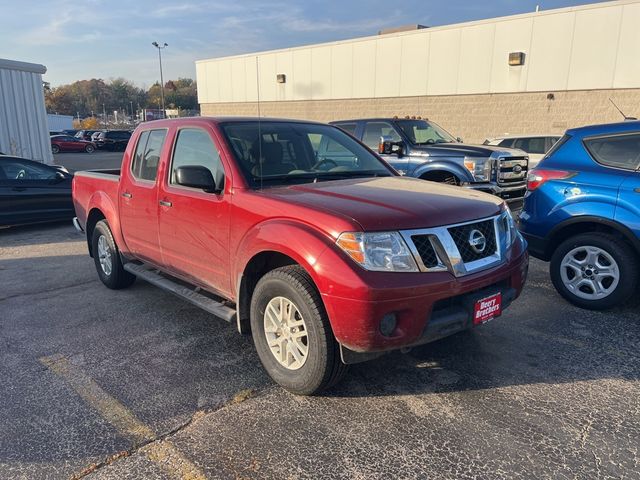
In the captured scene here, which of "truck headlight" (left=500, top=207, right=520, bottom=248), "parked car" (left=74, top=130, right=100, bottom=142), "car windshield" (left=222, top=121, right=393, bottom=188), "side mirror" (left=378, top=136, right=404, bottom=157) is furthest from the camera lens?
"parked car" (left=74, top=130, right=100, bottom=142)

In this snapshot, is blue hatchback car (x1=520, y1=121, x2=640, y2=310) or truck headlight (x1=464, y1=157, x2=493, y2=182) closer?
blue hatchback car (x1=520, y1=121, x2=640, y2=310)

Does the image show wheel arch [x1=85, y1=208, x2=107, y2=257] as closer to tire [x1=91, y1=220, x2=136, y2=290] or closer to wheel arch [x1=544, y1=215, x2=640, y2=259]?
tire [x1=91, y1=220, x2=136, y2=290]

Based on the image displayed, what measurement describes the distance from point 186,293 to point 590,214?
12.5 feet

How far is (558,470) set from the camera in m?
2.55

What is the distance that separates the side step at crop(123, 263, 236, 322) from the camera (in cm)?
371

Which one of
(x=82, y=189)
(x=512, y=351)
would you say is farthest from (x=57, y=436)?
(x=82, y=189)

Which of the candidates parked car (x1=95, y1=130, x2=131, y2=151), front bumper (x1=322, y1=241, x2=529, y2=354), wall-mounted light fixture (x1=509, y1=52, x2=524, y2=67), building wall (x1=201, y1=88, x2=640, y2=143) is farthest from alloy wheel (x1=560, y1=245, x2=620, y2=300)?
parked car (x1=95, y1=130, x2=131, y2=151)

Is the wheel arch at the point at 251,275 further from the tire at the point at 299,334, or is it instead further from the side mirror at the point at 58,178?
the side mirror at the point at 58,178

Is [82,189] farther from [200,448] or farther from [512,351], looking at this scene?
[512,351]

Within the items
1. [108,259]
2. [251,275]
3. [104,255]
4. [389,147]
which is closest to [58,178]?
[104,255]

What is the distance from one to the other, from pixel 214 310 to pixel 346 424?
1372 mm

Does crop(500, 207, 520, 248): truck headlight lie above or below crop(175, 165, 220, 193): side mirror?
below

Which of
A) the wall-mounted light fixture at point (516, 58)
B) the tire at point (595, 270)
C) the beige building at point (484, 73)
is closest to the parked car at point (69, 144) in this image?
the beige building at point (484, 73)

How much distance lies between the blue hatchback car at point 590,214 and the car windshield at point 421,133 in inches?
164
